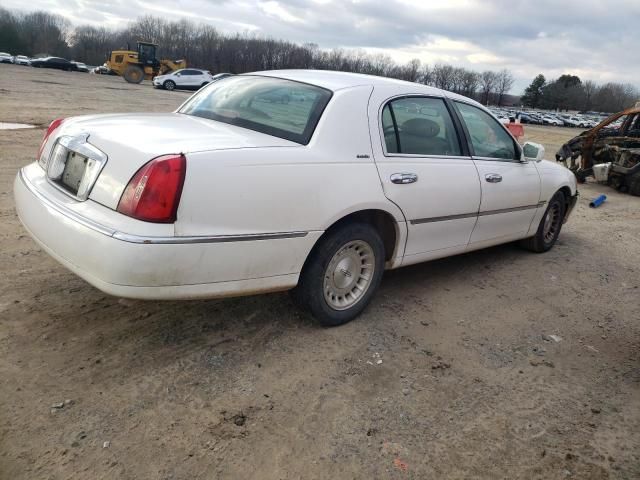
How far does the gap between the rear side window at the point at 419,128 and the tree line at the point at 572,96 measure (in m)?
120

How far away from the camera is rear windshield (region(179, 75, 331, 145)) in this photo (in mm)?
3184

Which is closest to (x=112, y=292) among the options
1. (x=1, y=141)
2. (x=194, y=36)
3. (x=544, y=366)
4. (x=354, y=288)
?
(x=354, y=288)

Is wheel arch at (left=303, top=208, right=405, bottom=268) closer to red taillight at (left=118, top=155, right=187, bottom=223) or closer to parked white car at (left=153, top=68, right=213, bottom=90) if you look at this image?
red taillight at (left=118, top=155, right=187, bottom=223)

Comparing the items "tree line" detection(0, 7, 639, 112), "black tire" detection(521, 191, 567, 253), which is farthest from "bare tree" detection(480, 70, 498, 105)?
"black tire" detection(521, 191, 567, 253)

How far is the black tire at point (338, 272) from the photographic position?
124 inches

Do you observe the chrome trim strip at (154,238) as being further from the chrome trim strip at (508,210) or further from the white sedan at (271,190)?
the chrome trim strip at (508,210)

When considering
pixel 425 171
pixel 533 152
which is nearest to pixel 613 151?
pixel 533 152

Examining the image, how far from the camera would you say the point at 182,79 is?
1446 inches

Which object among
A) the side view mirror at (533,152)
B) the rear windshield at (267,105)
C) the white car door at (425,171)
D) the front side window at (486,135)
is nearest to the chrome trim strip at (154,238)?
the rear windshield at (267,105)

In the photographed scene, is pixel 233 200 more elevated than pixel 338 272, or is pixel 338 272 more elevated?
pixel 233 200

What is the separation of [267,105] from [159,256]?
1450 mm

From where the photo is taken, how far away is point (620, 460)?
97.0 inches

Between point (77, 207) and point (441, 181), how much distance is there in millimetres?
2424

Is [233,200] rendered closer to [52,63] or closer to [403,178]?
[403,178]
